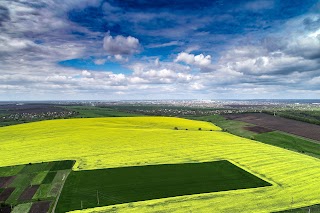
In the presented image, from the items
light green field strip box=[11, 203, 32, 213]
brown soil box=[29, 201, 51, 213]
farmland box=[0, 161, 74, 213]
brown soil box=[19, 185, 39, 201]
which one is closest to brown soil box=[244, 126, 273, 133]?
farmland box=[0, 161, 74, 213]

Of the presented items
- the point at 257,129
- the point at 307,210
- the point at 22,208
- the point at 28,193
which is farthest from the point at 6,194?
the point at 257,129

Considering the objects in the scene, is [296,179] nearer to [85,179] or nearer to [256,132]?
[85,179]

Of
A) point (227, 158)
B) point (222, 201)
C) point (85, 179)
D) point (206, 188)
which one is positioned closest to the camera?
point (222, 201)

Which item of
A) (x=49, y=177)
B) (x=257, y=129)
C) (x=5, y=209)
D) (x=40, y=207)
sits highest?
(x=257, y=129)

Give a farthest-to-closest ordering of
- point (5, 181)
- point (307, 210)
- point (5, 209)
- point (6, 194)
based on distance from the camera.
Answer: point (5, 181) → point (6, 194) → point (5, 209) → point (307, 210)

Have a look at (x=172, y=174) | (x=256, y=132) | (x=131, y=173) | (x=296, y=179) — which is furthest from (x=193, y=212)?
(x=256, y=132)

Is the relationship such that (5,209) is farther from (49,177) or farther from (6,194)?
(49,177)
